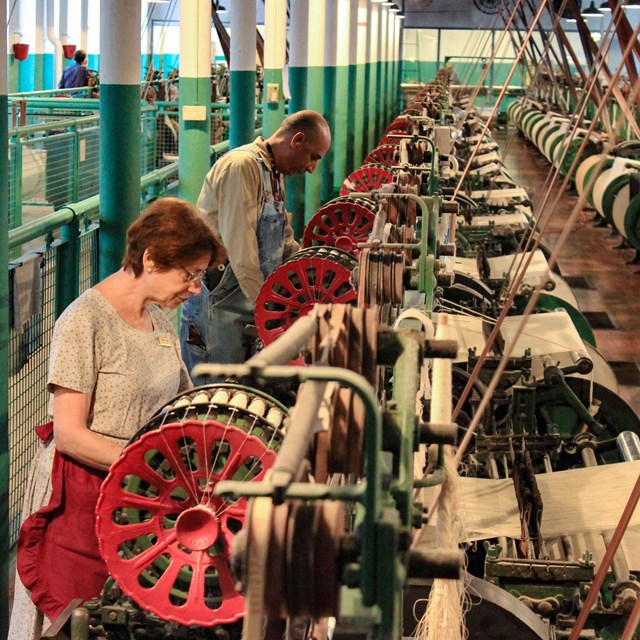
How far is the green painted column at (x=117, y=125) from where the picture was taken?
397 cm

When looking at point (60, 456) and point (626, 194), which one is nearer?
point (60, 456)

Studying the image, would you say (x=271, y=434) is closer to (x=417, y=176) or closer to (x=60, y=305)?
(x=60, y=305)

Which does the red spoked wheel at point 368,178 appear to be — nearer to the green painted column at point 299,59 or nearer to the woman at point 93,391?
the green painted column at point 299,59

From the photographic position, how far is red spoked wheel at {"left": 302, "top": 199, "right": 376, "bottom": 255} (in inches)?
183

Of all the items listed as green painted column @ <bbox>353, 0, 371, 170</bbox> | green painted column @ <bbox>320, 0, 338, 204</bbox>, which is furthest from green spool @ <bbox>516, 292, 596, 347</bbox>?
green painted column @ <bbox>353, 0, 371, 170</bbox>

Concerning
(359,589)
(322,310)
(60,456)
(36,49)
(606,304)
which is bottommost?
(606,304)

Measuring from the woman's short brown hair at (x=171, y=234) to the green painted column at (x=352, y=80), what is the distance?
9993 mm

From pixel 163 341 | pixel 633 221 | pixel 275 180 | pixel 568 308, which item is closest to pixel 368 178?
pixel 568 308

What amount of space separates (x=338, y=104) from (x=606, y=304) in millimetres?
3524

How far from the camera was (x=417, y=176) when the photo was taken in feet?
15.6

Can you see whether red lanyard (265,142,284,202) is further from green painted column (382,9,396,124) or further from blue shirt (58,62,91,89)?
green painted column (382,9,396,124)

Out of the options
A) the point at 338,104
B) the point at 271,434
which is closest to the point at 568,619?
the point at 271,434

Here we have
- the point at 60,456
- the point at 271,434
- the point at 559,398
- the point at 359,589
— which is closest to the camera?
the point at 359,589

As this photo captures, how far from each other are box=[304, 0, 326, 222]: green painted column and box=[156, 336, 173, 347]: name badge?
275 inches
